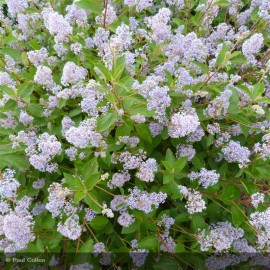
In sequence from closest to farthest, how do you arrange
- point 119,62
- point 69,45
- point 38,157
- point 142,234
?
point 119,62, point 38,157, point 142,234, point 69,45

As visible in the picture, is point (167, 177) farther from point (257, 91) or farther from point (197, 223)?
point (257, 91)

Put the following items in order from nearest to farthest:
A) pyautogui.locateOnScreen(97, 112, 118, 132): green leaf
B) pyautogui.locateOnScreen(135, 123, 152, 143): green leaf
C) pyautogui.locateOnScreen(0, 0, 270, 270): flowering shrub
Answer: pyautogui.locateOnScreen(97, 112, 118, 132): green leaf → pyautogui.locateOnScreen(0, 0, 270, 270): flowering shrub → pyautogui.locateOnScreen(135, 123, 152, 143): green leaf

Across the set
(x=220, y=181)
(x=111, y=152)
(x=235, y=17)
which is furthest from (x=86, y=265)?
(x=235, y=17)

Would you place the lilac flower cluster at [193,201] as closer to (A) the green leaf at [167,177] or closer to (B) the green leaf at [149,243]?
(A) the green leaf at [167,177]

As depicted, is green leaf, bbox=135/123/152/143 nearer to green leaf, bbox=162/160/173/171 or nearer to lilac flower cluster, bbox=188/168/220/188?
green leaf, bbox=162/160/173/171

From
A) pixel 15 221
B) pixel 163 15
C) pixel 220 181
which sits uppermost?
pixel 163 15

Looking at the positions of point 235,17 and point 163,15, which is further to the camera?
point 235,17

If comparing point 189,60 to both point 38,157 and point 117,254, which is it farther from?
point 117,254

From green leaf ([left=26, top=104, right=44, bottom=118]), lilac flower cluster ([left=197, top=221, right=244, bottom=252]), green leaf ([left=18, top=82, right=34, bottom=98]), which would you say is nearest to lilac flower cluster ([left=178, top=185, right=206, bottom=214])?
lilac flower cluster ([left=197, top=221, right=244, bottom=252])
